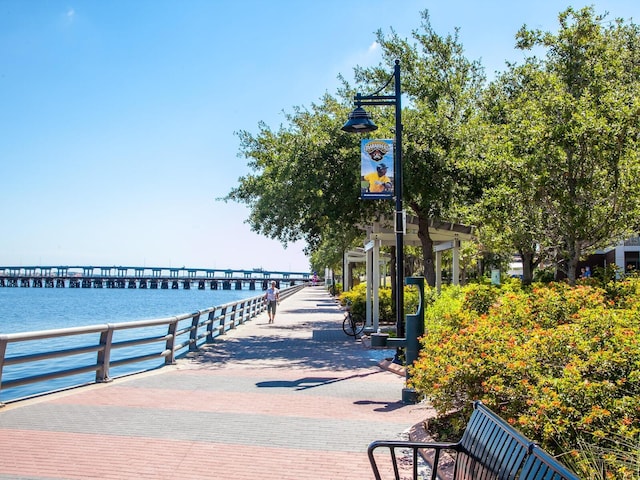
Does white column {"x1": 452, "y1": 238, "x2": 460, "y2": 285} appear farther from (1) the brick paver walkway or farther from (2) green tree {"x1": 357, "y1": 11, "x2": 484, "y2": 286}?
(1) the brick paver walkway

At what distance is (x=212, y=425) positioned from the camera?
7477 millimetres

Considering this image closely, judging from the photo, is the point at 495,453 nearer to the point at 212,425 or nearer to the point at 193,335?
the point at 212,425

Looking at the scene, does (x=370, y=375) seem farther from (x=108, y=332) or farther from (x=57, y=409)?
(x=57, y=409)

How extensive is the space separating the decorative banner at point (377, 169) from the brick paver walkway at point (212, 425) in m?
3.42

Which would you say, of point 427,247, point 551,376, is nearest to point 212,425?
point 551,376

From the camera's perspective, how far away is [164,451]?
6332 millimetres

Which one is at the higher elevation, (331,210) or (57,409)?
(331,210)

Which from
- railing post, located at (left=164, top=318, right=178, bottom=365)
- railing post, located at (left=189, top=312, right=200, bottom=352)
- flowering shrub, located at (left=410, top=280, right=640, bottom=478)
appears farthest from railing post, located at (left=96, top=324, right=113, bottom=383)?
flowering shrub, located at (left=410, top=280, right=640, bottom=478)

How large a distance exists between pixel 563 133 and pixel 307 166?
24.1 ft

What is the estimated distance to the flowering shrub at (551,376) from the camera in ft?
15.1

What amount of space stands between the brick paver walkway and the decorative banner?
135 inches

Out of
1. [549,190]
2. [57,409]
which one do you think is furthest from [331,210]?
[57,409]

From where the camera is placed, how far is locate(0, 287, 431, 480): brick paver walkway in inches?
230

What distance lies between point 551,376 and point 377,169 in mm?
7243
